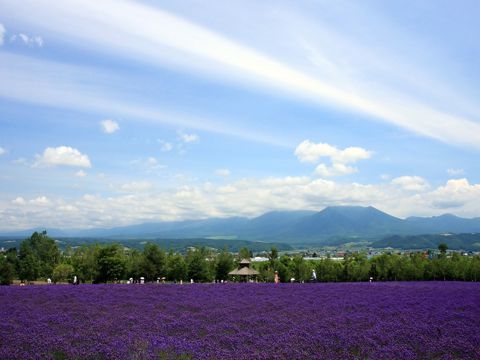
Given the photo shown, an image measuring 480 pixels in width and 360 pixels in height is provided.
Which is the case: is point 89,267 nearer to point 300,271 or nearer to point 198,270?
point 198,270

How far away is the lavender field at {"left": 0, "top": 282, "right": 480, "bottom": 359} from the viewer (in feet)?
30.5

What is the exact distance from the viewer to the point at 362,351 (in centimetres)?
958

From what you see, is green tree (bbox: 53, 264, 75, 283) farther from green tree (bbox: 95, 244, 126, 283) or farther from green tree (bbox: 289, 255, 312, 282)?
green tree (bbox: 289, 255, 312, 282)

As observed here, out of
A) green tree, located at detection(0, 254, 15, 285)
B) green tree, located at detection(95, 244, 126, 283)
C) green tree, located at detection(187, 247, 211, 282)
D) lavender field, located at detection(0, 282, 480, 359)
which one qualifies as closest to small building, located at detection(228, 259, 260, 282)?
green tree, located at detection(187, 247, 211, 282)

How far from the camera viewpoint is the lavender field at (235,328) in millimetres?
9289

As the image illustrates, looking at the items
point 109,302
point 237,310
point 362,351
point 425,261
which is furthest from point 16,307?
point 425,261

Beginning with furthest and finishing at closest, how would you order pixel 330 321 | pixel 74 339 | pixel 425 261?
pixel 425 261, pixel 330 321, pixel 74 339

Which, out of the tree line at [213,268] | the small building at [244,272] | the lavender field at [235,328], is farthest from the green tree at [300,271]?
the lavender field at [235,328]

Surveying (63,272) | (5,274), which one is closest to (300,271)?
(63,272)

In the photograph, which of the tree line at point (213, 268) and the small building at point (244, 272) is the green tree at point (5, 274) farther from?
the small building at point (244, 272)

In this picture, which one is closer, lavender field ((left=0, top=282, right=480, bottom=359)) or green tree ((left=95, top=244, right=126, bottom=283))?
lavender field ((left=0, top=282, right=480, bottom=359))

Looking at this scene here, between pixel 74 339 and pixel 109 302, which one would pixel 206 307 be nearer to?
pixel 109 302

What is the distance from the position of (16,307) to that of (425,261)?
1684 inches

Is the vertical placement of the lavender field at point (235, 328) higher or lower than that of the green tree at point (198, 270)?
higher
